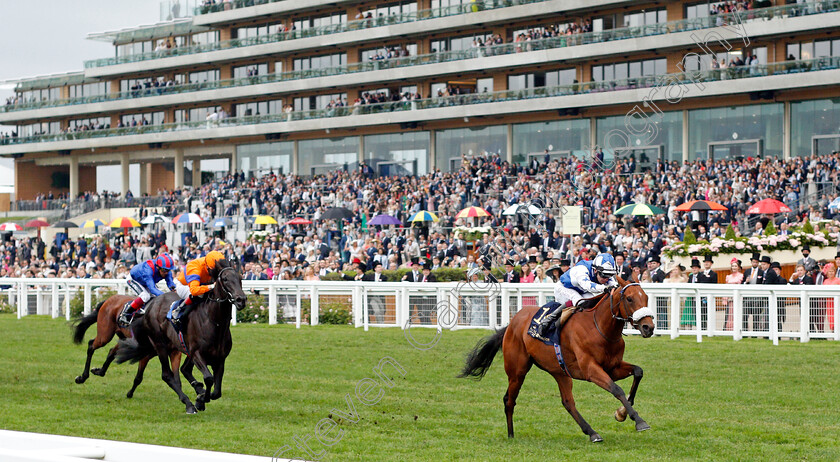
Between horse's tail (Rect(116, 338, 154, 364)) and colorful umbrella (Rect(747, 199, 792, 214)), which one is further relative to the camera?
colorful umbrella (Rect(747, 199, 792, 214))

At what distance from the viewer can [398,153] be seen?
4097cm

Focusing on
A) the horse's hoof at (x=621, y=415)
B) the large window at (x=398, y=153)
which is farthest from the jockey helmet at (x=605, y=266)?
the large window at (x=398, y=153)

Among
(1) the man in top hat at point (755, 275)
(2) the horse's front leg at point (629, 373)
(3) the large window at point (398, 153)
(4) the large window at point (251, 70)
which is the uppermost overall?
(4) the large window at point (251, 70)

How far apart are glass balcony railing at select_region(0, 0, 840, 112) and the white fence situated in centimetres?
1712

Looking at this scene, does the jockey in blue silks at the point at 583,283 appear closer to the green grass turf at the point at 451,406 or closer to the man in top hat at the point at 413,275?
the green grass turf at the point at 451,406

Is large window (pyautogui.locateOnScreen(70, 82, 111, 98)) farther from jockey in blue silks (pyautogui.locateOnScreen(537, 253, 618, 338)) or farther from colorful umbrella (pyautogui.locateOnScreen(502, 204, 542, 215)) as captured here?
jockey in blue silks (pyautogui.locateOnScreen(537, 253, 618, 338))

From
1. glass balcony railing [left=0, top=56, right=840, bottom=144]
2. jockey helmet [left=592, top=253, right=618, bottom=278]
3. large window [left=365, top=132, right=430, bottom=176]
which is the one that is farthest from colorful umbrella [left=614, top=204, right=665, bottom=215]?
large window [left=365, top=132, right=430, bottom=176]

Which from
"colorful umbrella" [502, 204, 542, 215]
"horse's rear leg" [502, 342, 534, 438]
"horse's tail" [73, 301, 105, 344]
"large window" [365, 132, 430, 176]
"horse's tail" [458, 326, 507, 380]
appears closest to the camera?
"horse's rear leg" [502, 342, 534, 438]

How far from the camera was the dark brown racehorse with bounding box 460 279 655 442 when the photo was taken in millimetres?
7211

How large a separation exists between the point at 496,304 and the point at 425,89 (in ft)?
83.1

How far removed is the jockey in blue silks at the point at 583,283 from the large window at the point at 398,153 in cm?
3175

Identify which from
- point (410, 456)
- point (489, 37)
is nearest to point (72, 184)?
point (489, 37)

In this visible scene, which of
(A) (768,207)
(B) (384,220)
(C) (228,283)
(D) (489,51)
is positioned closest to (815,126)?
(D) (489,51)

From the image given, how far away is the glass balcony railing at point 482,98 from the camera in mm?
29969
